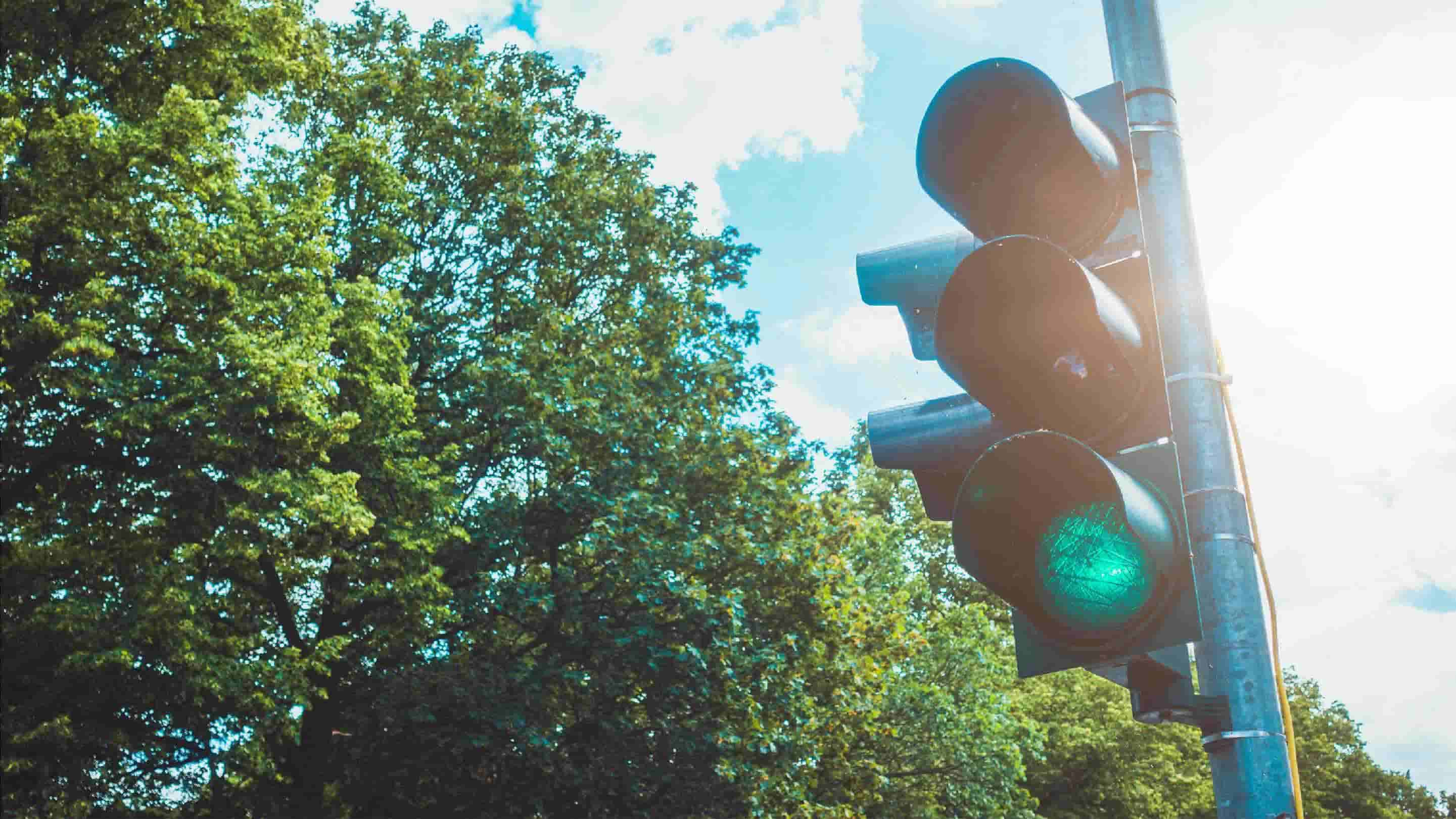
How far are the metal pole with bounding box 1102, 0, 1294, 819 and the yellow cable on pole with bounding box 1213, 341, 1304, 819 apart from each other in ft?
0.17

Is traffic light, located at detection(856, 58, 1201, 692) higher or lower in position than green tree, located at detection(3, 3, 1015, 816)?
lower

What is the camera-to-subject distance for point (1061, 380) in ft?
8.25

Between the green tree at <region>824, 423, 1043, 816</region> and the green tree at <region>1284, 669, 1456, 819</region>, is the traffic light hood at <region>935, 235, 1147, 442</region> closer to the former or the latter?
the green tree at <region>824, 423, 1043, 816</region>

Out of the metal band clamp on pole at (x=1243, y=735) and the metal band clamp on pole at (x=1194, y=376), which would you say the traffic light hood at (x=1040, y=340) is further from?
the metal band clamp on pole at (x=1243, y=735)

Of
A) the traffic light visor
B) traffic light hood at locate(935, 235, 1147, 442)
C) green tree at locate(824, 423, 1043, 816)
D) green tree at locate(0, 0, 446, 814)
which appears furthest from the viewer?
green tree at locate(824, 423, 1043, 816)

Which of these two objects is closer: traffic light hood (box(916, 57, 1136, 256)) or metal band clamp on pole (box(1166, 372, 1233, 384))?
metal band clamp on pole (box(1166, 372, 1233, 384))

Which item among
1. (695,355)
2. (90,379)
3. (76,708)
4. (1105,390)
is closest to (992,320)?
(1105,390)

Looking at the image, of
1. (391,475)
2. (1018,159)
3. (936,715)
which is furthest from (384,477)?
(1018,159)

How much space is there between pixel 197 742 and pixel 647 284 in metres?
10.4

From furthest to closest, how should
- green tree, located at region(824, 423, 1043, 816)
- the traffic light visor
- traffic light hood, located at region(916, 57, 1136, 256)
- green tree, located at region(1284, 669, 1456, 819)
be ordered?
1. green tree, located at region(1284, 669, 1456, 819)
2. green tree, located at region(824, 423, 1043, 816)
3. traffic light hood, located at region(916, 57, 1136, 256)
4. the traffic light visor

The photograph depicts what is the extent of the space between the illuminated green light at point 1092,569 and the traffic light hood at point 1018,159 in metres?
0.64

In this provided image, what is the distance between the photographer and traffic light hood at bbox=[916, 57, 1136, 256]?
2.53 metres

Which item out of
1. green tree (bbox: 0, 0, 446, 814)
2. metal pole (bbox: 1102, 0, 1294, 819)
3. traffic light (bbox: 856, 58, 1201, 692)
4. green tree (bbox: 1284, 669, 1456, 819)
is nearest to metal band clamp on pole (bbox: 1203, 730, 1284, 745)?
metal pole (bbox: 1102, 0, 1294, 819)

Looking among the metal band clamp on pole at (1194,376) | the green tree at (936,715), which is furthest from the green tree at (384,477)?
the metal band clamp on pole at (1194,376)
